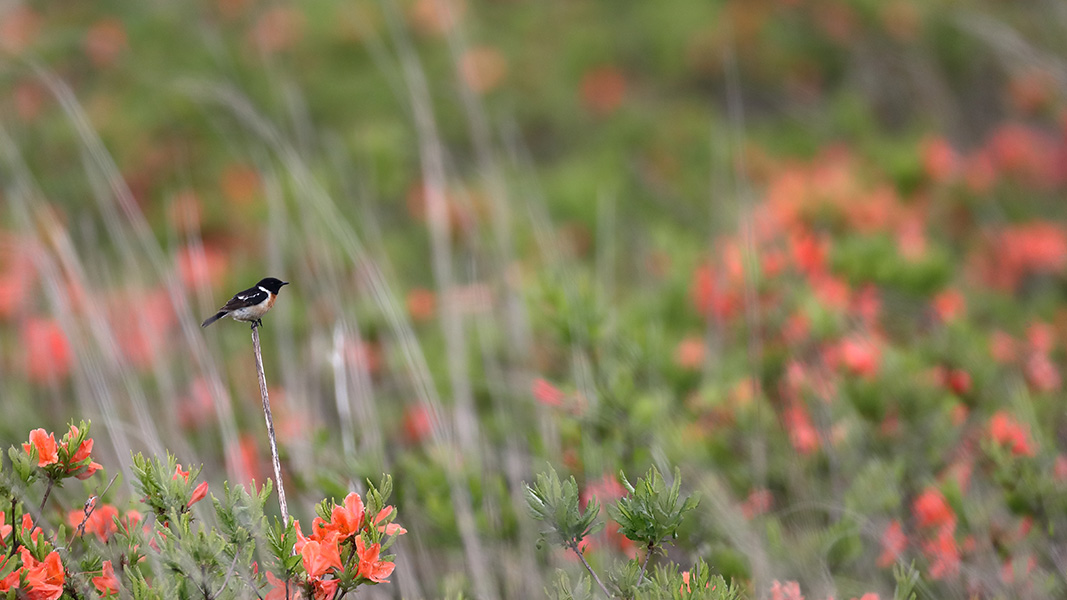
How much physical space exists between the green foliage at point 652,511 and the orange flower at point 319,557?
28cm

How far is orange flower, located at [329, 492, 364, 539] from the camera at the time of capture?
0.88 m

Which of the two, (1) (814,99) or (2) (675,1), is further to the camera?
(1) (814,99)

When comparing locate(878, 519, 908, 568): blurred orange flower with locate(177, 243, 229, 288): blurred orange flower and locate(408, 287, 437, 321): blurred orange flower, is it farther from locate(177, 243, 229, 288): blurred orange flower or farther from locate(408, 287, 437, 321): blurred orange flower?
locate(177, 243, 229, 288): blurred orange flower

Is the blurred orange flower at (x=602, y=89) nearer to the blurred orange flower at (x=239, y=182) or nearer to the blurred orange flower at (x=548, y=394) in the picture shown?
the blurred orange flower at (x=239, y=182)

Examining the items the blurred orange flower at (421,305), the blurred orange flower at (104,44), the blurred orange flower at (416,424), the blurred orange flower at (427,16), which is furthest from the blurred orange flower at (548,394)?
the blurred orange flower at (104,44)

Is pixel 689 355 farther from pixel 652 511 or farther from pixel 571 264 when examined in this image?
pixel 652 511

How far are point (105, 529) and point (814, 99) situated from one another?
150 inches

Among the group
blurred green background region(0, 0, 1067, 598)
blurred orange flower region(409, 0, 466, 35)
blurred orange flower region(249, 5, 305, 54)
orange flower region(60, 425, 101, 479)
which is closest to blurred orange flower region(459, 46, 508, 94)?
blurred green background region(0, 0, 1067, 598)

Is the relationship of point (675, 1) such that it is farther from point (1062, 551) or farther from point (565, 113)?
point (1062, 551)

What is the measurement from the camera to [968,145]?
4141 millimetres

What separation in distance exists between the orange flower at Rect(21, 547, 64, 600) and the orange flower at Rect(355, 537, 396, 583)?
0.28 metres

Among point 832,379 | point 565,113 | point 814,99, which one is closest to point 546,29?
point 565,113

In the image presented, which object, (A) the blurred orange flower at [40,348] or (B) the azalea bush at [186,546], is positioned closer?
(B) the azalea bush at [186,546]

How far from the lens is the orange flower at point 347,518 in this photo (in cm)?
88
